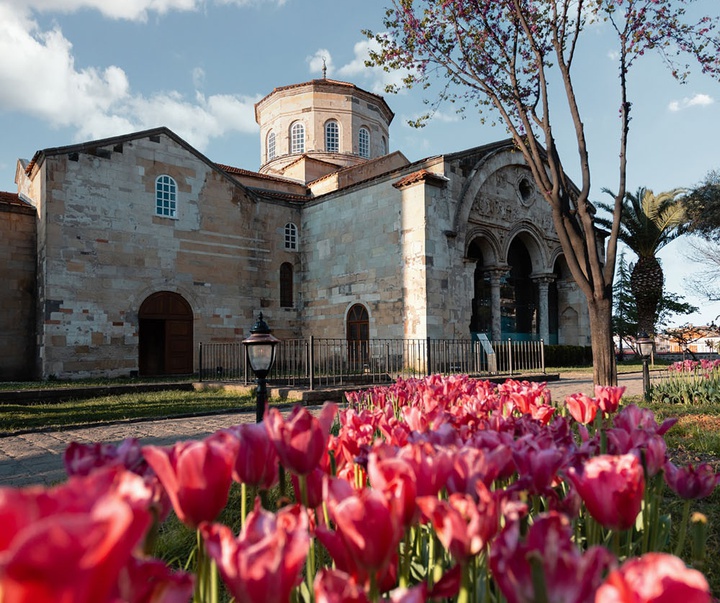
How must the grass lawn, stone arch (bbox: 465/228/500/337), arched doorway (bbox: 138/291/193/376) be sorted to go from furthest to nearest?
stone arch (bbox: 465/228/500/337), arched doorway (bbox: 138/291/193/376), the grass lawn

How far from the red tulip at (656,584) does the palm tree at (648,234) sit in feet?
95.4

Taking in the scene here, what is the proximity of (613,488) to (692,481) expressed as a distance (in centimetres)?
54

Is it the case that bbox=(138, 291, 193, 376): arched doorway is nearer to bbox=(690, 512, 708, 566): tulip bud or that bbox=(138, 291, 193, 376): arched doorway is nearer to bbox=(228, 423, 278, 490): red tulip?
bbox=(228, 423, 278, 490): red tulip

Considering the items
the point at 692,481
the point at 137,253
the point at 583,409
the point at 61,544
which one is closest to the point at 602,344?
the point at 583,409

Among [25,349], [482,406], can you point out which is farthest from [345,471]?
[25,349]

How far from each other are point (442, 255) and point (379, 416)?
16073mm

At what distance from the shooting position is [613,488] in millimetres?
1127

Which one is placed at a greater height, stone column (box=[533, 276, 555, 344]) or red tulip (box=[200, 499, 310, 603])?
stone column (box=[533, 276, 555, 344])

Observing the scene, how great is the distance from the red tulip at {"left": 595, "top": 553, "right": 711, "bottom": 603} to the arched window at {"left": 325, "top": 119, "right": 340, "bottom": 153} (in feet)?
91.8

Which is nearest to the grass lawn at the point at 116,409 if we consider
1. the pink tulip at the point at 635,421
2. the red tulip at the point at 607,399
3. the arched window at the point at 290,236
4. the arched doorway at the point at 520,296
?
the red tulip at the point at 607,399

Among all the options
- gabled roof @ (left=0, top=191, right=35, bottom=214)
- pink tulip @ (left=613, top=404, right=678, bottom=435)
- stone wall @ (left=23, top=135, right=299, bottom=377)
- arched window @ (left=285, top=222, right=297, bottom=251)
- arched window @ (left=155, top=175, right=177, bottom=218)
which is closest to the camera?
pink tulip @ (left=613, top=404, right=678, bottom=435)

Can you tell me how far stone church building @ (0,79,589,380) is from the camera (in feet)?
55.0

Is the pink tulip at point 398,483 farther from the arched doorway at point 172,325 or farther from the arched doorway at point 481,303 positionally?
the arched doorway at point 481,303

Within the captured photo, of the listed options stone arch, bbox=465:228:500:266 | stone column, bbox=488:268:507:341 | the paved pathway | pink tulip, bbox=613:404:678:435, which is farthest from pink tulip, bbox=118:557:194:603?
stone column, bbox=488:268:507:341
